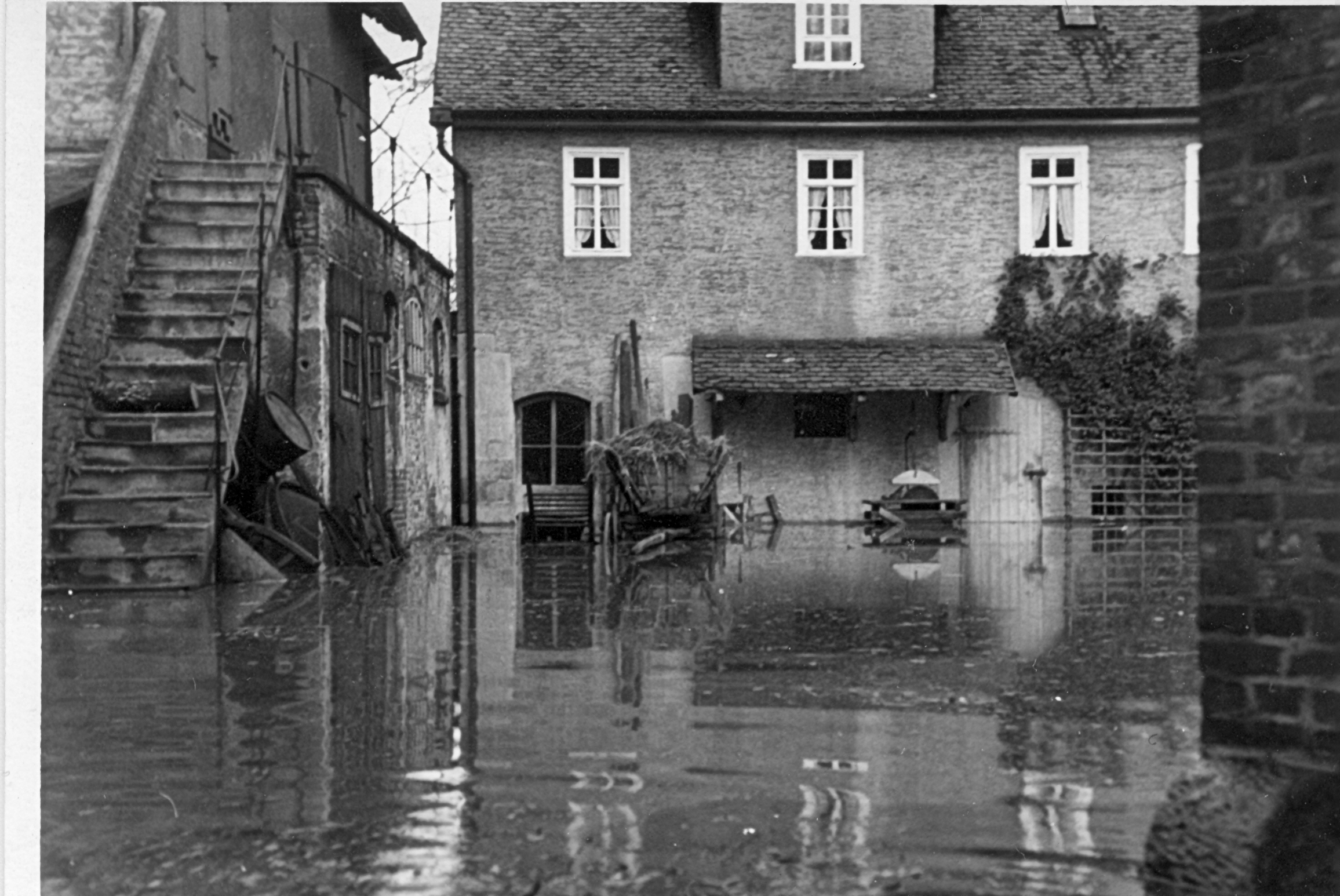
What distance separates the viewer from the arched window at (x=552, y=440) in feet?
47.7

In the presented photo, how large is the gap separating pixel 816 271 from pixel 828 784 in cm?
1309

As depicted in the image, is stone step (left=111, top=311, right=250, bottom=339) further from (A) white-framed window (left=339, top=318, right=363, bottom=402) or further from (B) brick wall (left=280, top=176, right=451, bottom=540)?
(A) white-framed window (left=339, top=318, right=363, bottom=402)

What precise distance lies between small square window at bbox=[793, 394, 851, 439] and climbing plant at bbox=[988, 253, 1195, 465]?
2.33 metres

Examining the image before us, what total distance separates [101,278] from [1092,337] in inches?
469

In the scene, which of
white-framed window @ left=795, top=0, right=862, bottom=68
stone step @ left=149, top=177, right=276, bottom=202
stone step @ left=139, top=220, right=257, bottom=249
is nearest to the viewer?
stone step @ left=139, top=220, right=257, bottom=249

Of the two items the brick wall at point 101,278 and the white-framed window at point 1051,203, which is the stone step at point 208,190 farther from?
the white-framed window at point 1051,203

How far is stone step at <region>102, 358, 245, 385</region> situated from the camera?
460 inches

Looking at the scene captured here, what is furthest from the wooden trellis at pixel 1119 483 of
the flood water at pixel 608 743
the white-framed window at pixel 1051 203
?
the flood water at pixel 608 743

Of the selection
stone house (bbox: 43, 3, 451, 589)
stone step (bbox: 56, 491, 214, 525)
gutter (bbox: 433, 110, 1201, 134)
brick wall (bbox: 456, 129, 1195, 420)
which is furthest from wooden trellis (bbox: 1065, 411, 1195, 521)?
stone step (bbox: 56, 491, 214, 525)

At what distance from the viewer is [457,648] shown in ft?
28.5

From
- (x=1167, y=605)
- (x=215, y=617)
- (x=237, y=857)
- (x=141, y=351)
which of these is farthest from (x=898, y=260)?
(x=237, y=857)

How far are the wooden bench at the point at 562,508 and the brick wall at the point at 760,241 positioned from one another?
981 mm

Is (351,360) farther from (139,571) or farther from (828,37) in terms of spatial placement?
(828,37)

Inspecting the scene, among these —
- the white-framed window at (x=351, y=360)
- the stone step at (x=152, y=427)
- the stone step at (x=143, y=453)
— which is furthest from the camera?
the white-framed window at (x=351, y=360)
